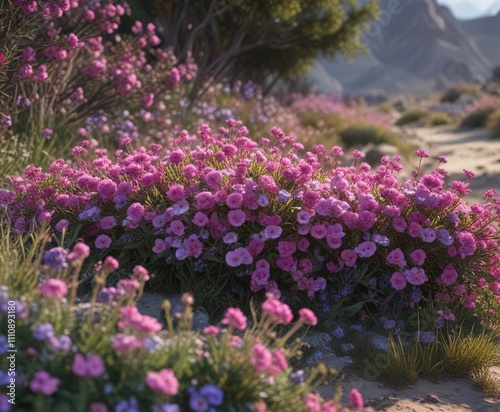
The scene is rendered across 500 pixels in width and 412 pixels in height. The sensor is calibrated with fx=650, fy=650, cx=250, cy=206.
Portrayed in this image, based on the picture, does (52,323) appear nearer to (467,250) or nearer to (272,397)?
(272,397)

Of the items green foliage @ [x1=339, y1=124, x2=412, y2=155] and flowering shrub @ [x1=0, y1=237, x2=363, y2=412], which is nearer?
flowering shrub @ [x1=0, y1=237, x2=363, y2=412]

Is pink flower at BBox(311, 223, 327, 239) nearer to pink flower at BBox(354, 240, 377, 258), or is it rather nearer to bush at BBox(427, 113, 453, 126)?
pink flower at BBox(354, 240, 377, 258)

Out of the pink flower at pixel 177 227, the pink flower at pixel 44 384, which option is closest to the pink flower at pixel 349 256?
the pink flower at pixel 177 227

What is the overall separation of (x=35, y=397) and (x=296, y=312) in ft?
7.51

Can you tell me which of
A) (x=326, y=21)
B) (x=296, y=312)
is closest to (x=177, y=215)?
(x=296, y=312)

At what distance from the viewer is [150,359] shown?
2645mm

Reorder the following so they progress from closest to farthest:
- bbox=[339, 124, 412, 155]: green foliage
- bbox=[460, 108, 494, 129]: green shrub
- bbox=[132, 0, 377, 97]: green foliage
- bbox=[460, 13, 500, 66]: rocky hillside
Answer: bbox=[132, 0, 377, 97]: green foliage
bbox=[339, 124, 412, 155]: green foliage
bbox=[460, 108, 494, 129]: green shrub
bbox=[460, 13, 500, 66]: rocky hillside

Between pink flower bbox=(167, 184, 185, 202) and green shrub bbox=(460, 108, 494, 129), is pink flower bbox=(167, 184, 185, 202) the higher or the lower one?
the higher one

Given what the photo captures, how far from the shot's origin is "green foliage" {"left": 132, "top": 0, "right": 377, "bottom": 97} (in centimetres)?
1386

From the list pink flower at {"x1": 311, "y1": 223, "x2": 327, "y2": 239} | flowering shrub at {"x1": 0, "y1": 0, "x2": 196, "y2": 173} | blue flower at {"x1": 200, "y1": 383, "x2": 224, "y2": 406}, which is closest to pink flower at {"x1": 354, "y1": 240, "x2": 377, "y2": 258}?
pink flower at {"x1": 311, "y1": 223, "x2": 327, "y2": 239}

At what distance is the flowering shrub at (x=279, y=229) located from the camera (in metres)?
4.36

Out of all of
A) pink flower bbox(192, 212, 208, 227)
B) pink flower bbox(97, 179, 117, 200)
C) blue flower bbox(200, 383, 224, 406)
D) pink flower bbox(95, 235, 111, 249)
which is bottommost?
pink flower bbox(95, 235, 111, 249)

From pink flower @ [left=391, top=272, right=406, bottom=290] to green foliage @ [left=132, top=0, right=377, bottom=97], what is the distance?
9.06m

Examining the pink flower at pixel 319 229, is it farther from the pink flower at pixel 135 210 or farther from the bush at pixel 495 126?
the bush at pixel 495 126
